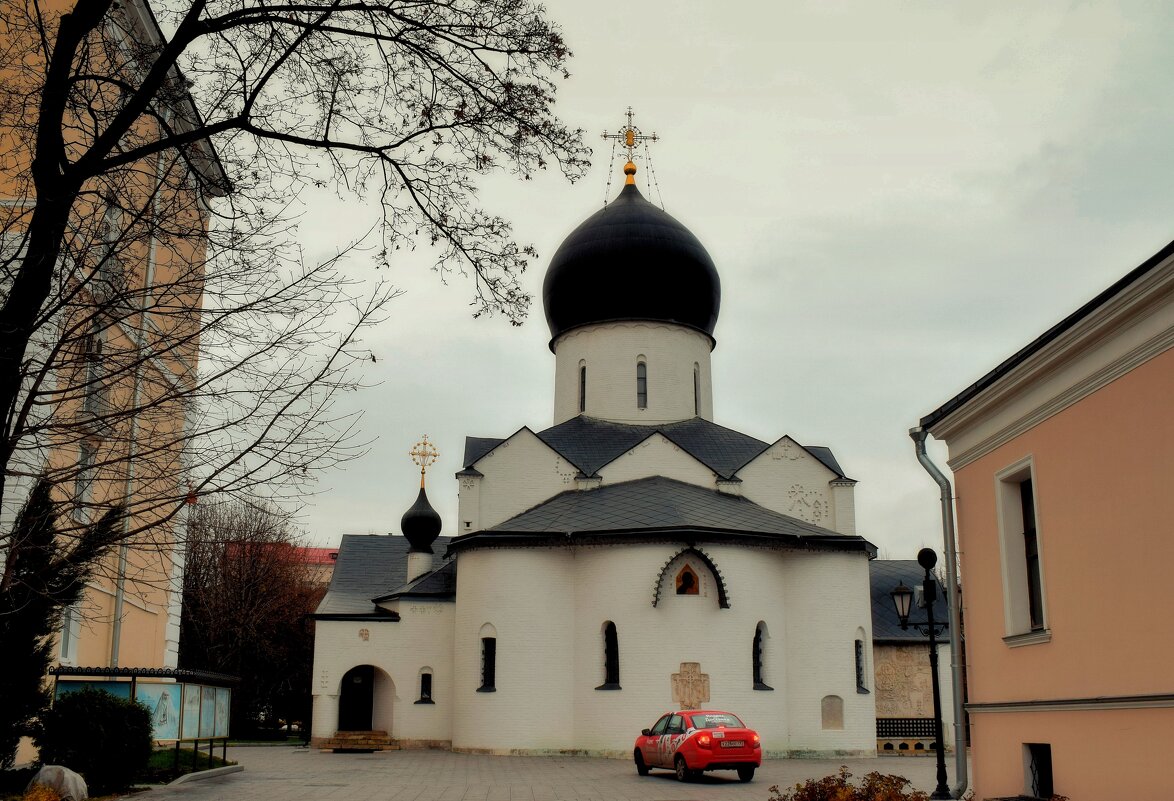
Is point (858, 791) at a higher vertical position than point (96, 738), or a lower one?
lower

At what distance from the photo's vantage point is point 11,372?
655 cm

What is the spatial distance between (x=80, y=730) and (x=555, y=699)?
12.6 meters

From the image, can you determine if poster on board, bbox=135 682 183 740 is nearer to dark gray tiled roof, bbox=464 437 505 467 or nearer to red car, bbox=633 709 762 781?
red car, bbox=633 709 762 781

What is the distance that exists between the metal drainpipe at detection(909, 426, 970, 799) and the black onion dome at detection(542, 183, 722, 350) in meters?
18.6

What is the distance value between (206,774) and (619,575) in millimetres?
9816

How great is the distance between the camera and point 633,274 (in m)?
30.5

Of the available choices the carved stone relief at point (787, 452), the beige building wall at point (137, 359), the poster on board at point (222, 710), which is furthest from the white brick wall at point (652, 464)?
the beige building wall at point (137, 359)

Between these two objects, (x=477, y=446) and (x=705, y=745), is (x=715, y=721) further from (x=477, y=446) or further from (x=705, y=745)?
(x=477, y=446)

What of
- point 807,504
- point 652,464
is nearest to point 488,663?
point 652,464

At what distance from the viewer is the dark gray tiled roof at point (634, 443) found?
28.6 m

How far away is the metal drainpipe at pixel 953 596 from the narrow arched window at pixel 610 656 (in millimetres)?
12170

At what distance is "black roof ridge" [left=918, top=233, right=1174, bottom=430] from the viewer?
752cm

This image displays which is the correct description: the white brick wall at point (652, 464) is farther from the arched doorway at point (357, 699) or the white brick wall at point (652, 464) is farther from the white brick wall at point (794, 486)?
the arched doorway at point (357, 699)

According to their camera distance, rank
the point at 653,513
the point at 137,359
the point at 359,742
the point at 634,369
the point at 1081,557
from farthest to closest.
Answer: the point at 634,369 → the point at 359,742 → the point at 653,513 → the point at 1081,557 → the point at 137,359
